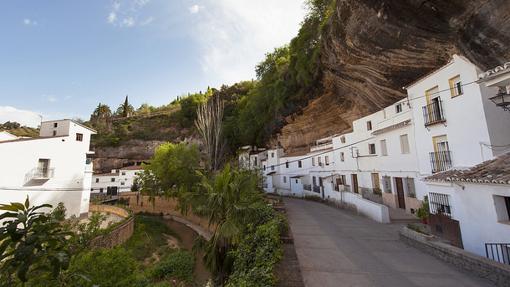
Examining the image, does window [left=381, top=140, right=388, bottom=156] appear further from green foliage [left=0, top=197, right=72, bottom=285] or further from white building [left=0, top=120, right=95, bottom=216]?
white building [left=0, top=120, right=95, bottom=216]

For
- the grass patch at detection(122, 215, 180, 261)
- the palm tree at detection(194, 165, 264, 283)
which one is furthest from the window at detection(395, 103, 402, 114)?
the grass patch at detection(122, 215, 180, 261)

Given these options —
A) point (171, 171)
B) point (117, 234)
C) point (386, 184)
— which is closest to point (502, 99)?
point (386, 184)

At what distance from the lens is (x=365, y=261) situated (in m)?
7.99

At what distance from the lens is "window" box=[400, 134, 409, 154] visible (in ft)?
48.3

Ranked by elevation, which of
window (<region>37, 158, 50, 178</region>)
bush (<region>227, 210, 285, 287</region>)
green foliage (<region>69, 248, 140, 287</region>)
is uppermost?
window (<region>37, 158, 50, 178</region>)

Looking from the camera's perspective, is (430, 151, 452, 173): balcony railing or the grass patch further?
the grass patch

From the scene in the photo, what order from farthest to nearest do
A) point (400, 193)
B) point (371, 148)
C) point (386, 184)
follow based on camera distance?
point (371, 148), point (386, 184), point (400, 193)

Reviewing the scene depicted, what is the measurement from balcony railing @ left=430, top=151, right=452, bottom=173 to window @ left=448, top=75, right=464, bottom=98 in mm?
2655

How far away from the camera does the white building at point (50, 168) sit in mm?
17312

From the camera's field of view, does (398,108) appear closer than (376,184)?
Yes

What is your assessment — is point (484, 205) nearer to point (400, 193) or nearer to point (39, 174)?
point (400, 193)

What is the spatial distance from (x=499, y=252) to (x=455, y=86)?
6.80 meters

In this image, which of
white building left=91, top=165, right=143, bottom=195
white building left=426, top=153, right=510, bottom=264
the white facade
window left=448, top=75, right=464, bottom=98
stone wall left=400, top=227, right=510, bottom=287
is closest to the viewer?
stone wall left=400, top=227, right=510, bottom=287

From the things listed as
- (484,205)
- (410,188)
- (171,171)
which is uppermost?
(171,171)
